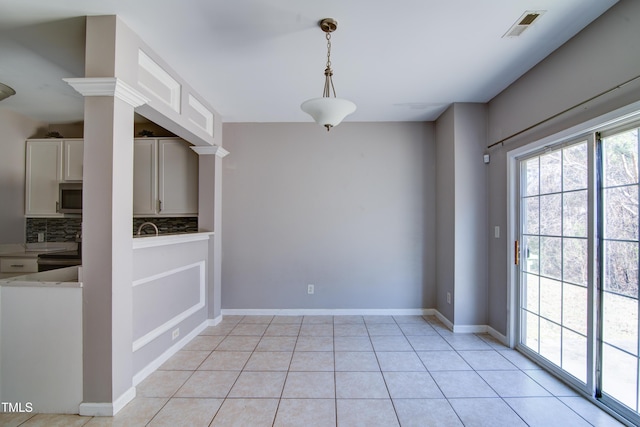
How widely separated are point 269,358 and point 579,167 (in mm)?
3035

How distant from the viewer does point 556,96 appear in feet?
7.61

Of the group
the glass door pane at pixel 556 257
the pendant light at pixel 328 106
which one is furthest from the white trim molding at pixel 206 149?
the glass door pane at pixel 556 257

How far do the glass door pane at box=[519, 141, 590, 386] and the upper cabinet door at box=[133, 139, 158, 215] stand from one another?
163 inches

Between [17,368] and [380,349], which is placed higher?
[17,368]

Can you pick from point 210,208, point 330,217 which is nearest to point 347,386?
point 330,217

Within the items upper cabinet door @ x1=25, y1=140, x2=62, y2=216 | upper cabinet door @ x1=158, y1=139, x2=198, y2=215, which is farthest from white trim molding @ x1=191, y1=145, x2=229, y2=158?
upper cabinet door @ x1=25, y1=140, x2=62, y2=216

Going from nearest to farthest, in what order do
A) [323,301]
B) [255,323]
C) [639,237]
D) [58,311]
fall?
[639,237]
[58,311]
[255,323]
[323,301]

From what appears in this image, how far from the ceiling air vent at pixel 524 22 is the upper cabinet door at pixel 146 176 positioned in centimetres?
381

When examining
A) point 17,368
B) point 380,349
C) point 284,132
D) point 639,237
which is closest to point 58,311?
point 17,368

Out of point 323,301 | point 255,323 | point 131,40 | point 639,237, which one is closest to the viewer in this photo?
point 639,237

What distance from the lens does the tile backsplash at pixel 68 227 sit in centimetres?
400

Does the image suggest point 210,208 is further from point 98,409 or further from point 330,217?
point 98,409

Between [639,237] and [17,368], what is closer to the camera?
[639,237]

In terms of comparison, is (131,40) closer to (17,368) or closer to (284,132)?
(284,132)
